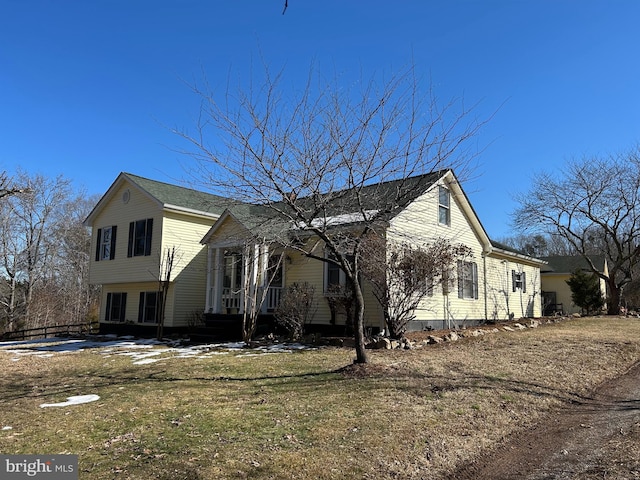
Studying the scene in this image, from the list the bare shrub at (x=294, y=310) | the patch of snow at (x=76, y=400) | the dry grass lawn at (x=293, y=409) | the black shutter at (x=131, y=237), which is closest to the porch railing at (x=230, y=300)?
the bare shrub at (x=294, y=310)

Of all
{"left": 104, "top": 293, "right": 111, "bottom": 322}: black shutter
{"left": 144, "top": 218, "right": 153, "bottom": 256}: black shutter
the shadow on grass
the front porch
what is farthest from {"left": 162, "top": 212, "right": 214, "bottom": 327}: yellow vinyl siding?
the shadow on grass

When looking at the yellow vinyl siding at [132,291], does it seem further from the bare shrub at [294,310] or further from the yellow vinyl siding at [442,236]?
the yellow vinyl siding at [442,236]

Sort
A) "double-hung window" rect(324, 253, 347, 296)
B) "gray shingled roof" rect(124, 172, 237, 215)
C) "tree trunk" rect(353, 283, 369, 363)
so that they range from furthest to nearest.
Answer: "gray shingled roof" rect(124, 172, 237, 215), "double-hung window" rect(324, 253, 347, 296), "tree trunk" rect(353, 283, 369, 363)

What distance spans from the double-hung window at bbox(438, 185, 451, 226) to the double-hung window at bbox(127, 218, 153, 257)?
11.3m

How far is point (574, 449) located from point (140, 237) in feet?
57.8

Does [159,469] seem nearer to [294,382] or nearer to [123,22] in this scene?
[294,382]

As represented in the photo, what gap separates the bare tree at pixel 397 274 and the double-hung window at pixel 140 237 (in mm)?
10378

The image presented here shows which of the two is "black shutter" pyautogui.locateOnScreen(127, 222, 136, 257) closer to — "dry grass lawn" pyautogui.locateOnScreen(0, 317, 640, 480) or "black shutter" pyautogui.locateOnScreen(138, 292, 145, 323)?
"black shutter" pyautogui.locateOnScreen(138, 292, 145, 323)

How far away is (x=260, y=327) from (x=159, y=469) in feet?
33.9

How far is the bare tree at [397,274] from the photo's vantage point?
39.8ft

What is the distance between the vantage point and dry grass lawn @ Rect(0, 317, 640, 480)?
4453mm

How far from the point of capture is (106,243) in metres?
21.1

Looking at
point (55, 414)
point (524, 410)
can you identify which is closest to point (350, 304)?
point (524, 410)

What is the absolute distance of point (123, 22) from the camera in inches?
322
